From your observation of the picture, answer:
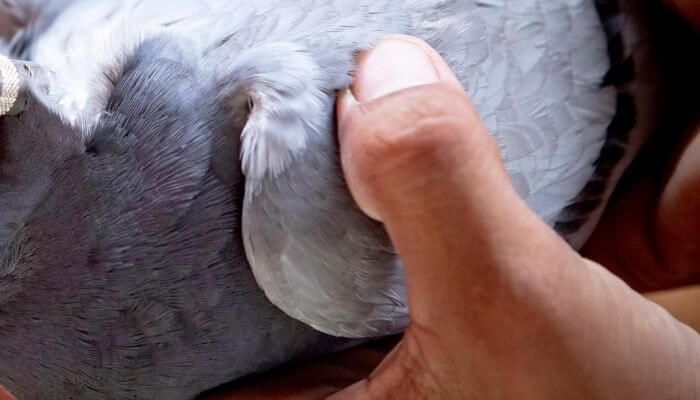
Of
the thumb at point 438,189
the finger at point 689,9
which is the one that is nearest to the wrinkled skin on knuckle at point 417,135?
the thumb at point 438,189

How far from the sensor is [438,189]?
0.40 meters

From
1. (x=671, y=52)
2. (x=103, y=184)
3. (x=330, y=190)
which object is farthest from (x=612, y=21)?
(x=103, y=184)

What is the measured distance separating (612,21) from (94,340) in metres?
0.56

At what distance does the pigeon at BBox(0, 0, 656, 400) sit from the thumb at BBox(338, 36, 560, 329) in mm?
58

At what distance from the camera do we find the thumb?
1.32 feet

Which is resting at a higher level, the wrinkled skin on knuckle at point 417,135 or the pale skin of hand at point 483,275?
the wrinkled skin on knuckle at point 417,135

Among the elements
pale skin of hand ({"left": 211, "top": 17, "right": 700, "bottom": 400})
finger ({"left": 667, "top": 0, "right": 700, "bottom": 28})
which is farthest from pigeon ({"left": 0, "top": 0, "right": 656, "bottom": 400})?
finger ({"left": 667, "top": 0, "right": 700, "bottom": 28})

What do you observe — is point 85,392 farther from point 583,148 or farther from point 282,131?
point 583,148

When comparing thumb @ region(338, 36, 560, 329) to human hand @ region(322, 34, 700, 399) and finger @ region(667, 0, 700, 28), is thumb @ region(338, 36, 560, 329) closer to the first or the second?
human hand @ region(322, 34, 700, 399)

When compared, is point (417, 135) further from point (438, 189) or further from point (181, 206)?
point (181, 206)

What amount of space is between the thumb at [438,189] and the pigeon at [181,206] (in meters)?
0.06

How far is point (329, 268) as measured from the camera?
1.59 feet

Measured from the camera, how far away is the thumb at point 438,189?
401 mm

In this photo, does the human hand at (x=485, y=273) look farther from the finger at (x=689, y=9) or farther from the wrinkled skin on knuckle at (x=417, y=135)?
the finger at (x=689, y=9)
